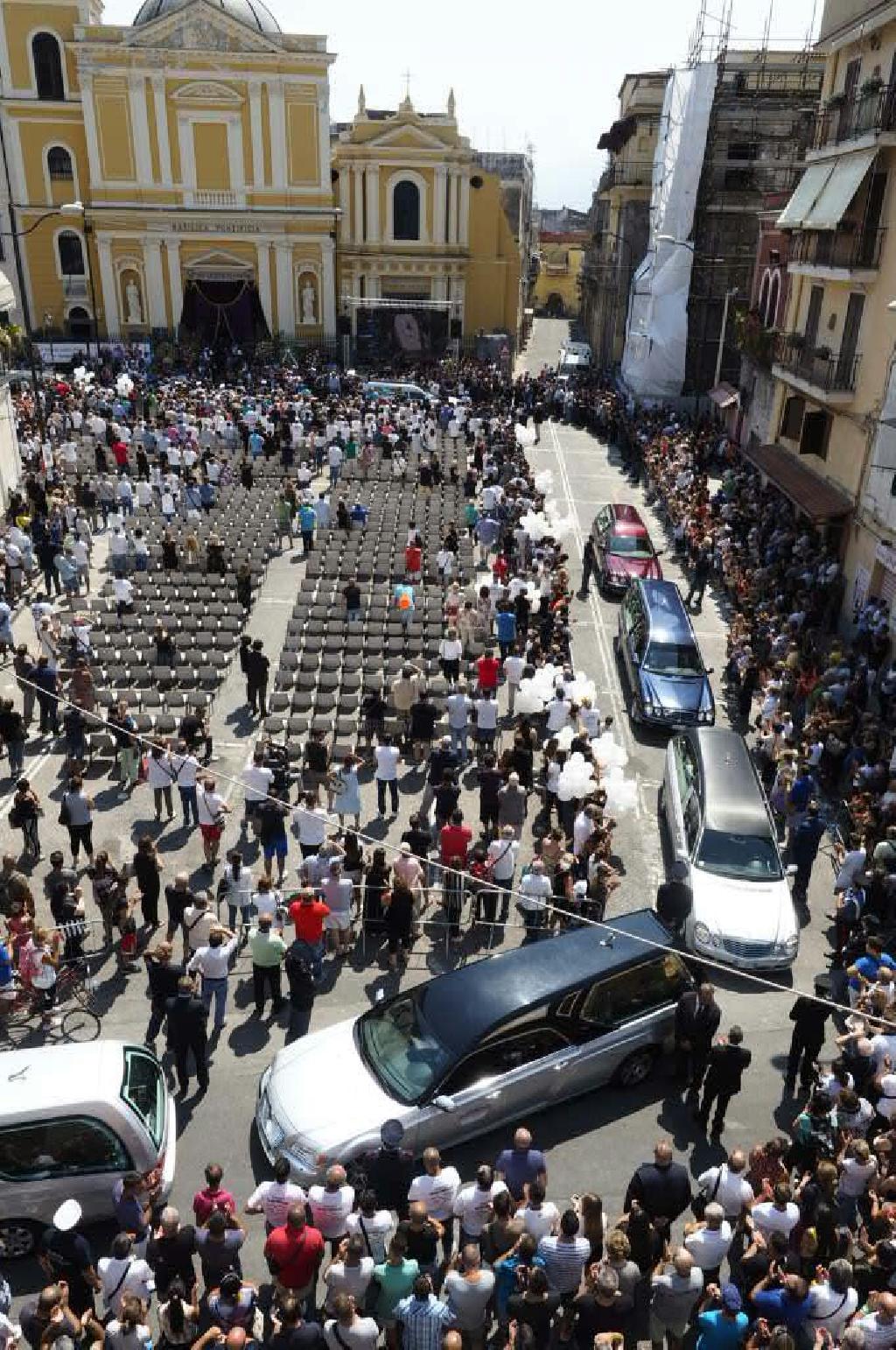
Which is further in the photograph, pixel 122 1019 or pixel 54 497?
pixel 54 497

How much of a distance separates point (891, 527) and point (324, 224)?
40.9 meters

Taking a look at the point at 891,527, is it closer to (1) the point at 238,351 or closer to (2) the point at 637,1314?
(2) the point at 637,1314

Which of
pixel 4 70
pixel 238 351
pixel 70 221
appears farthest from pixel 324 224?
pixel 4 70

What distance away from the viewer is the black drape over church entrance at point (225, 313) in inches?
2050

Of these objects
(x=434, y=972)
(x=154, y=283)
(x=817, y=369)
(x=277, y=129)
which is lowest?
(x=434, y=972)

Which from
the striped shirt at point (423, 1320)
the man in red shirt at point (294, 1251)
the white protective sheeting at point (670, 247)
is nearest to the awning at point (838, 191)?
the white protective sheeting at point (670, 247)

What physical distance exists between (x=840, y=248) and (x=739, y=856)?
16769 millimetres

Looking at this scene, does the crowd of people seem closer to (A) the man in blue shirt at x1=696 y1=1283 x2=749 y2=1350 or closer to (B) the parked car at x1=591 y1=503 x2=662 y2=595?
(A) the man in blue shirt at x1=696 y1=1283 x2=749 y2=1350

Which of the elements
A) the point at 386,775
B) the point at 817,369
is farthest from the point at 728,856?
the point at 817,369

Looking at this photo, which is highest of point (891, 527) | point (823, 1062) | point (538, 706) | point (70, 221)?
point (70, 221)

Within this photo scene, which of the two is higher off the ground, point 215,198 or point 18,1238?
point 215,198

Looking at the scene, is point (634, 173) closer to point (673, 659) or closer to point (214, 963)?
point (673, 659)

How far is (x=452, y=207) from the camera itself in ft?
176

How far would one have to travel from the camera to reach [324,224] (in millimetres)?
51750
